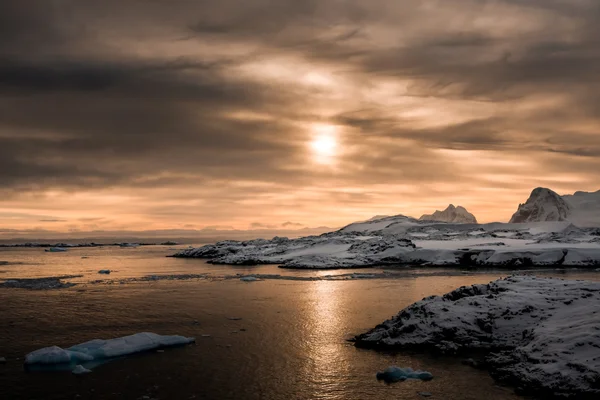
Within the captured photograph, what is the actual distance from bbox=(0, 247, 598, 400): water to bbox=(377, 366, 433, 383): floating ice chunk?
A: 1.20 feet

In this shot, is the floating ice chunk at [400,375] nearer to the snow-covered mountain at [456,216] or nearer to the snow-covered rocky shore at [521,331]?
the snow-covered rocky shore at [521,331]

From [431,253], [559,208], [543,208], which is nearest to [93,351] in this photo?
[431,253]

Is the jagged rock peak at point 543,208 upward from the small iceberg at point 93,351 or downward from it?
upward

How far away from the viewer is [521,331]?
16.5m

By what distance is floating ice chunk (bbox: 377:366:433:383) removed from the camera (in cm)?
1352

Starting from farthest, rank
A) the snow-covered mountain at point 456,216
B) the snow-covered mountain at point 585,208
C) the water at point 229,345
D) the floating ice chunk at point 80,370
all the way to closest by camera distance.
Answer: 1. the snow-covered mountain at point 456,216
2. the snow-covered mountain at point 585,208
3. the floating ice chunk at point 80,370
4. the water at point 229,345

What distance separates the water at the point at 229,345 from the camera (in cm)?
1270

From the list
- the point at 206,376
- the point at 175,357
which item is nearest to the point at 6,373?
the point at 175,357

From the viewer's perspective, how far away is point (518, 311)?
17.1 metres

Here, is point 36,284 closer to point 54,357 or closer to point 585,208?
point 54,357

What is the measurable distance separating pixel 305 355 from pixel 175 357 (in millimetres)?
4574

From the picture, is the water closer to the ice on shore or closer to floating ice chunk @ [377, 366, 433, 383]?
floating ice chunk @ [377, 366, 433, 383]

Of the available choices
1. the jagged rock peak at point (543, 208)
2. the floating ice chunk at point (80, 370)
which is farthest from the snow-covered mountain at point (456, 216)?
the floating ice chunk at point (80, 370)

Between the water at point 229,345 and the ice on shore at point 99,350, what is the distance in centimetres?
49
